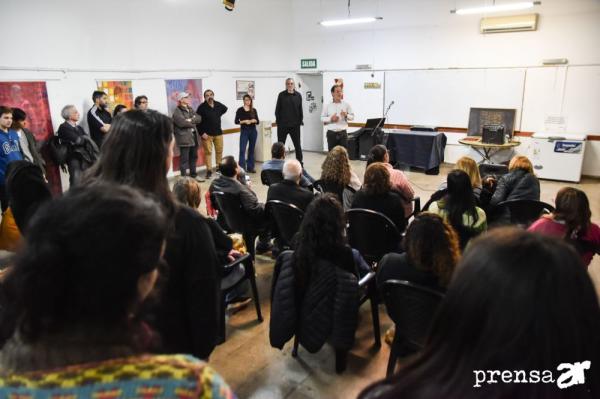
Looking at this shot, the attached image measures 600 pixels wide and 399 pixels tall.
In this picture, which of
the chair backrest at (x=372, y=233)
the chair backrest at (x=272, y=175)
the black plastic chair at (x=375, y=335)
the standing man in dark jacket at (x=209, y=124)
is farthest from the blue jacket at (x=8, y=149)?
the black plastic chair at (x=375, y=335)

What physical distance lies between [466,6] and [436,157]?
2802mm

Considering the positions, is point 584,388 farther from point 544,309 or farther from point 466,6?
point 466,6

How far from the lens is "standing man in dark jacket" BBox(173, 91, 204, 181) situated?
282 inches

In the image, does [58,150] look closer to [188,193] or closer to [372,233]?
[188,193]

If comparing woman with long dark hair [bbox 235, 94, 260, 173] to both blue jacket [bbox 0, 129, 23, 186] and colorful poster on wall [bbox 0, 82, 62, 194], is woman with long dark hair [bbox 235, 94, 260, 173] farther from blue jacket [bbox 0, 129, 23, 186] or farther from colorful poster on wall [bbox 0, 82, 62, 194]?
blue jacket [bbox 0, 129, 23, 186]

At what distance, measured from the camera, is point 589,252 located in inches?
108

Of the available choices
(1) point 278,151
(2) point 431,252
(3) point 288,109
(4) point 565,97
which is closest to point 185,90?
(3) point 288,109

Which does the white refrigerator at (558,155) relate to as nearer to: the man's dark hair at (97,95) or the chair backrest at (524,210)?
the chair backrest at (524,210)

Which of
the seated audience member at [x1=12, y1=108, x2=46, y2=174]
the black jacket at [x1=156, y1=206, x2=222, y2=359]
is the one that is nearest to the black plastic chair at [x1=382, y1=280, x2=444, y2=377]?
the black jacket at [x1=156, y1=206, x2=222, y2=359]

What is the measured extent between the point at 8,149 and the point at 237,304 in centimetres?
335

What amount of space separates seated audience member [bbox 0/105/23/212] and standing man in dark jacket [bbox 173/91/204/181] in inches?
101

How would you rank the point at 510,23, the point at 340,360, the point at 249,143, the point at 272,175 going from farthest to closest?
the point at 249,143
the point at 510,23
the point at 272,175
the point at 340,360

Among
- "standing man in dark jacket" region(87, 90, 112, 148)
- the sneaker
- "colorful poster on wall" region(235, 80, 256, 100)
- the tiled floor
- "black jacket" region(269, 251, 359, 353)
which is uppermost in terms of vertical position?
"colorful poster on wall" region(235, 80, 256, 100)

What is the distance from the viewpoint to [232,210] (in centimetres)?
366
